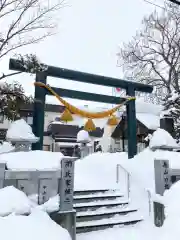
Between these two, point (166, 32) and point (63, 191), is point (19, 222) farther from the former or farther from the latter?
point (166, 32)

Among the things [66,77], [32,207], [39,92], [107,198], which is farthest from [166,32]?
[32,207]

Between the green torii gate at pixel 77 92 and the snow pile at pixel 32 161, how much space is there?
364 cm

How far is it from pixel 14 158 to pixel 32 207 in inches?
44.6

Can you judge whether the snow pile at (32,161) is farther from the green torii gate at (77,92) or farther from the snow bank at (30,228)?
the green torii gate at (77,92)

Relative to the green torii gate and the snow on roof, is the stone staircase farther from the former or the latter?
the snow on roof

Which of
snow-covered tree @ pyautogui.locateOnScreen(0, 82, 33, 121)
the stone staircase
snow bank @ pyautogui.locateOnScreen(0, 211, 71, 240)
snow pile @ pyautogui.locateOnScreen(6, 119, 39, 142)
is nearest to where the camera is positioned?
snow bank @ pyautogui.locateOnScreen(0, 211, 71, 240)

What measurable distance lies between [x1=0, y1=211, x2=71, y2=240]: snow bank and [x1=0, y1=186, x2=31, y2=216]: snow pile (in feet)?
0.40

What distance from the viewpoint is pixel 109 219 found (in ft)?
22.8

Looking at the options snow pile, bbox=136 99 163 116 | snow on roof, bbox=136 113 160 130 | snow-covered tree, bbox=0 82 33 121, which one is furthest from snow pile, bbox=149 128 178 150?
snow pile, bbox=136 99 163 116

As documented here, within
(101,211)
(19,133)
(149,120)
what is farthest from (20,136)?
(149,120)

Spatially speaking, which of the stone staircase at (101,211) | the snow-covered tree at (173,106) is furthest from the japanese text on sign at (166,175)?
the snow-covered tree at (173,106)

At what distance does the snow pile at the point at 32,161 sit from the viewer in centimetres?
505

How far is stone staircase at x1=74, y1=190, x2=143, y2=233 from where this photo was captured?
21.5ft

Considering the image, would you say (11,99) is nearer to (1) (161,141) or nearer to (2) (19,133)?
(2) (19,133)
